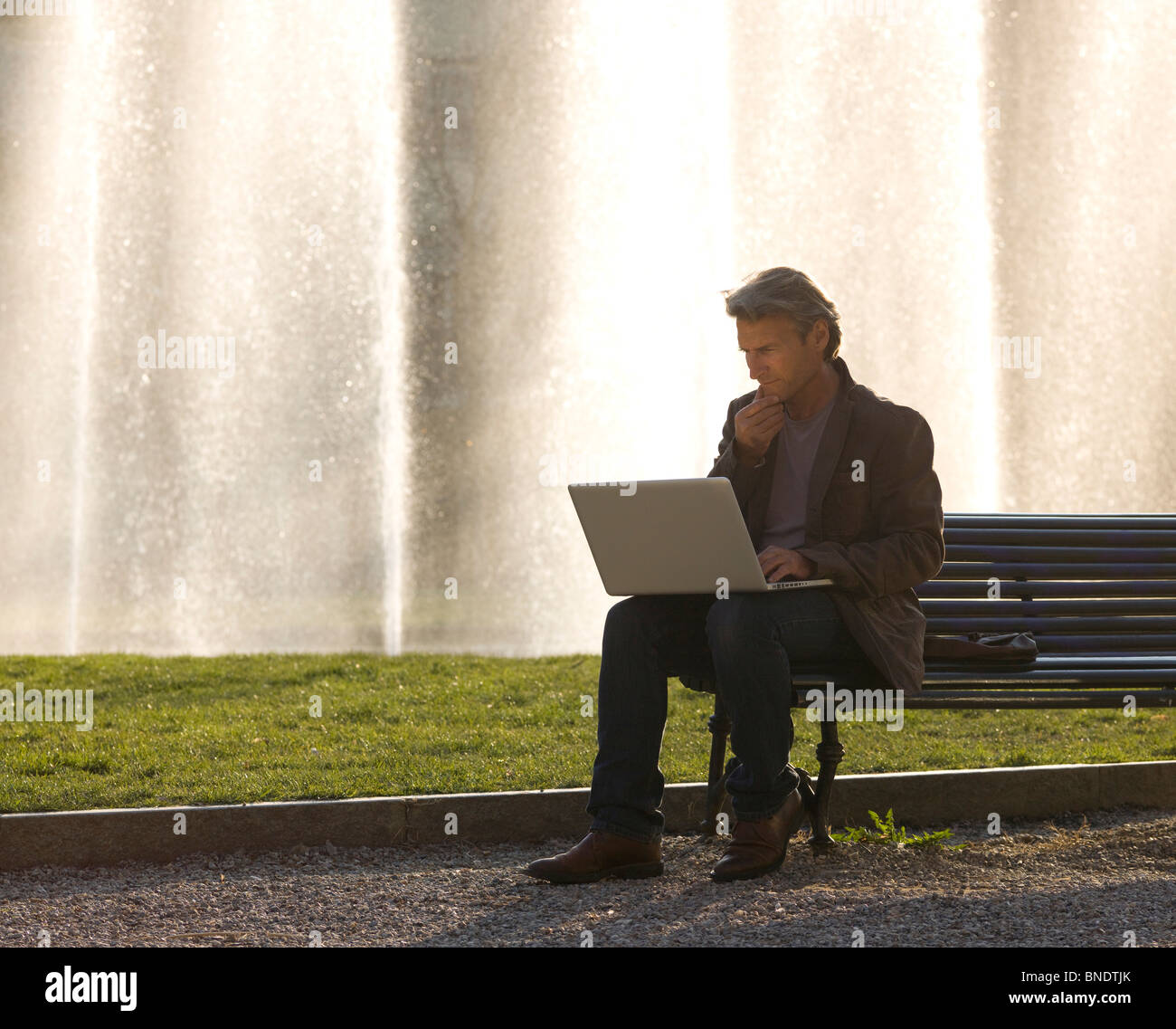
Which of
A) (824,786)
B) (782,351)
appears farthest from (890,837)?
(782,351)

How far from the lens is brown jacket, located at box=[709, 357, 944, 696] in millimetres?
4098

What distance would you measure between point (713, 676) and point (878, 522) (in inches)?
24.0

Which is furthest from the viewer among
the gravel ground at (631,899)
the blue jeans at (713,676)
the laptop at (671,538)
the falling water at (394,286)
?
the falling water at (394,286)

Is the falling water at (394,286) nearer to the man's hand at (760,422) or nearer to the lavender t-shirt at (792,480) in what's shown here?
the lavender t-shirt at (792,480)

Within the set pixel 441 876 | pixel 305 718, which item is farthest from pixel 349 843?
pixel 305 718

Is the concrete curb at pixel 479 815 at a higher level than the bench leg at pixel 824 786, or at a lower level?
lower

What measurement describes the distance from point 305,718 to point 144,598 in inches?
163

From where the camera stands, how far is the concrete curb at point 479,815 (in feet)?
14.7

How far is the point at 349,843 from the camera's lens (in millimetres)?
4629

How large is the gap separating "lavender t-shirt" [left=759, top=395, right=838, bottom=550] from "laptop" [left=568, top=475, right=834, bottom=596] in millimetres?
281

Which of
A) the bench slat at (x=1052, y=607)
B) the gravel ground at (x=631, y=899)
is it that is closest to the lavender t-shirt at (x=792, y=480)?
the bench slat at (x=1052, y=607)

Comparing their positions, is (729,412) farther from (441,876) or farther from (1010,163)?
(1010,163)

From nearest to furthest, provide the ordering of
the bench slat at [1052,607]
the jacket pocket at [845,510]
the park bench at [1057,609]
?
the jacket pocket at [845,510], the park bench at [1057,609], the bench slat at [1052,607]

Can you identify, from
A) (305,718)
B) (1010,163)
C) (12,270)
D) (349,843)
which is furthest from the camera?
(1010,163)
